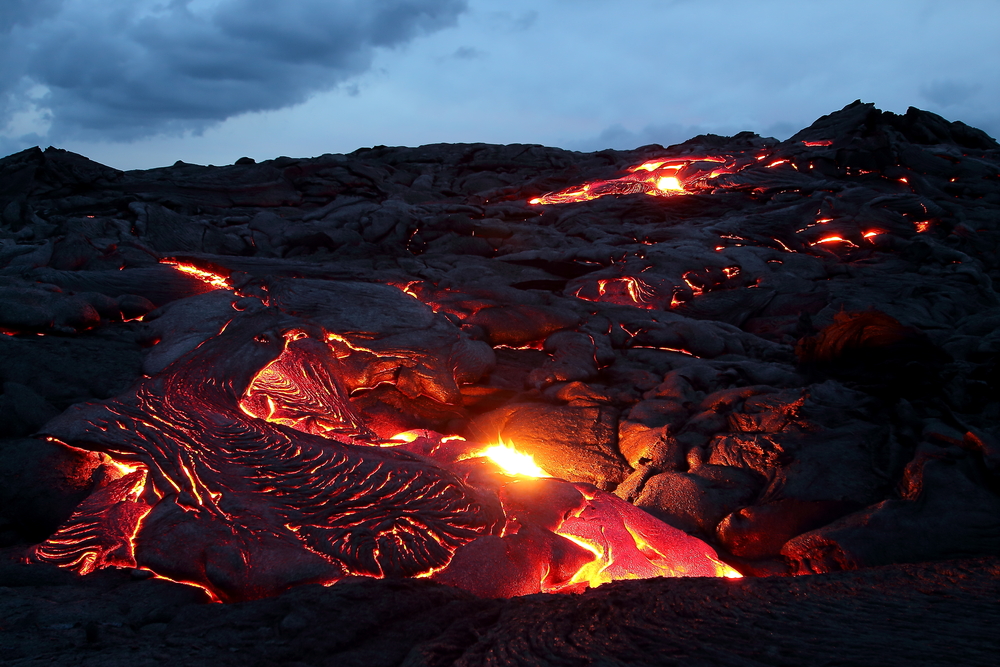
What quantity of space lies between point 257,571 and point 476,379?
251 cm

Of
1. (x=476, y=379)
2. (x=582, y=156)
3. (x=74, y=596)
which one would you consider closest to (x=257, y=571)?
(x=74, y=596)

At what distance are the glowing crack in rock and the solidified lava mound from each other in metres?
0.02

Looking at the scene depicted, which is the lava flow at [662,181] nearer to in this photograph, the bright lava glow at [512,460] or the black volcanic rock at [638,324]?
the black volcanic rock at [638,324]

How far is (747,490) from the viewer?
10.8 feet

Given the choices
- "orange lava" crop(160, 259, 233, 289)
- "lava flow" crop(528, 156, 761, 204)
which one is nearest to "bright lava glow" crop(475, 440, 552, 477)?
"orange lava" crop(160, 259, 233, 289)

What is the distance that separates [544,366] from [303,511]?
247 cm

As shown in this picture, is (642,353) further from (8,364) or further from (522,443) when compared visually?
(8,364)

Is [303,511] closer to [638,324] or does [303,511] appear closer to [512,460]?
[512,460]

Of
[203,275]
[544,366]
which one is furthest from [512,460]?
[203,275]

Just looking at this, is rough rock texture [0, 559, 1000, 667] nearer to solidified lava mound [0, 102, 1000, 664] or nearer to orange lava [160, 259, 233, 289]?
solidified lava mound [0, 102, 1000, 664]

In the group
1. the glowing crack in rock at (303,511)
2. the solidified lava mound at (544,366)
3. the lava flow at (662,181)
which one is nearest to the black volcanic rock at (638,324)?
the solidified lava mound at (544,366)

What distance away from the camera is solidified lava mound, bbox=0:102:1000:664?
2.95 m

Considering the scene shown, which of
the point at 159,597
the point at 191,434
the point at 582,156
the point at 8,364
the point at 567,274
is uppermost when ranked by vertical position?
the point at 582,156

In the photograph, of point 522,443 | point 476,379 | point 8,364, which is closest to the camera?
point 8,364
